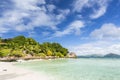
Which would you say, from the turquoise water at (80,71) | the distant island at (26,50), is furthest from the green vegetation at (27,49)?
the turquoise water at (80,71)

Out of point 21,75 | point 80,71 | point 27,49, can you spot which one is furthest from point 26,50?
point 21,75

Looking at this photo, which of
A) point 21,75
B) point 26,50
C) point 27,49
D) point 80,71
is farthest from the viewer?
point 27,49

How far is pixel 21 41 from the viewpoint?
13125 centimetres

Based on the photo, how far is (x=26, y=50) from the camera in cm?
11550

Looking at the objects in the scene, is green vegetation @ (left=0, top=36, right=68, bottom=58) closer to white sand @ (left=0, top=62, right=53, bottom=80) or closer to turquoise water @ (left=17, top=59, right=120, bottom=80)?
turquoise water @ (left=17, top=59, right=120, bottom=80)

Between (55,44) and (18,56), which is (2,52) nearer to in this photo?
(18,56)

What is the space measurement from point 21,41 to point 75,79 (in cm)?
10989

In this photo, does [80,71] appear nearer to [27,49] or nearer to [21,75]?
[21,75]

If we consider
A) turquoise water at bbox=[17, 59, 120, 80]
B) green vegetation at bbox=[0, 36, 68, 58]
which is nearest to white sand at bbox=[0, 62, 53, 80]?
turquoise water at bbox=[17, 59, 120, 80]

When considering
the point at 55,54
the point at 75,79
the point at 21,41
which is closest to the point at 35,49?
the point at 21,41

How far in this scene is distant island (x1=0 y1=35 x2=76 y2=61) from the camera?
338 ft

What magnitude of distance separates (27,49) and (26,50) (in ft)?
6.62

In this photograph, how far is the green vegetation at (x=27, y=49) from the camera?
343 feet

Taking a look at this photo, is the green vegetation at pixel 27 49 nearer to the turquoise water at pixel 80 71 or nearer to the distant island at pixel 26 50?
the distant island at pixel 26 50
